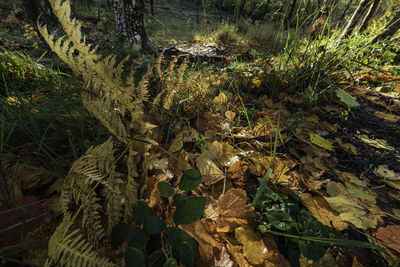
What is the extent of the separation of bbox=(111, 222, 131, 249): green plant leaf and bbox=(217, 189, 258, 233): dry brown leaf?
29 centimetres

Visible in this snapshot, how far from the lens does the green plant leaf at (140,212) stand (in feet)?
1.57

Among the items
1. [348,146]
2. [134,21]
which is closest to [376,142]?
[348,146]

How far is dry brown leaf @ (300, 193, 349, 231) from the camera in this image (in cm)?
64

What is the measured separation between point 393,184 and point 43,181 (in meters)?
1.45

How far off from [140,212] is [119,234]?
68 mm

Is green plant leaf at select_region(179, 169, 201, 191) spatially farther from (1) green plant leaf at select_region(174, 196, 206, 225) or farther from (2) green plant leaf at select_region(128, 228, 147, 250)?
(2) green plant leaf at select_region(128, 228, 147, 250)

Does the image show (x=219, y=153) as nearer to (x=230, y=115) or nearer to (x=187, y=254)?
(x=230, y=115)

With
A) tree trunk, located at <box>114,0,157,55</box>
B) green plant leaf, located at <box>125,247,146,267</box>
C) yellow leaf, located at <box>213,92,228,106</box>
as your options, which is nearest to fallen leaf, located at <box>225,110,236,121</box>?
yellow leaf, located at <box>213,92,228,106</box>

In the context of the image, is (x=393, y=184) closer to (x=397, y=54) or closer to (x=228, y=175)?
(x=228, y=175)

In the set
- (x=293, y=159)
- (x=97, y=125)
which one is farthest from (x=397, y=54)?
(x=97, y=125)

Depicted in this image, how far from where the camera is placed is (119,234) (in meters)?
0.45

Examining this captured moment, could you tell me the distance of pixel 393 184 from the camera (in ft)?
2.64

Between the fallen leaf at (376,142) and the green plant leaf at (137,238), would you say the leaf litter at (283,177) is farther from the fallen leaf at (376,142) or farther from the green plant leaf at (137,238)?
the green plant leaf at (137,238)

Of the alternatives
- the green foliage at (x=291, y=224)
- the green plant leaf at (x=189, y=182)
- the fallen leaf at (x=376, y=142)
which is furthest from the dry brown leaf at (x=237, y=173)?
the fallen leaf at (x=376, y=142)
